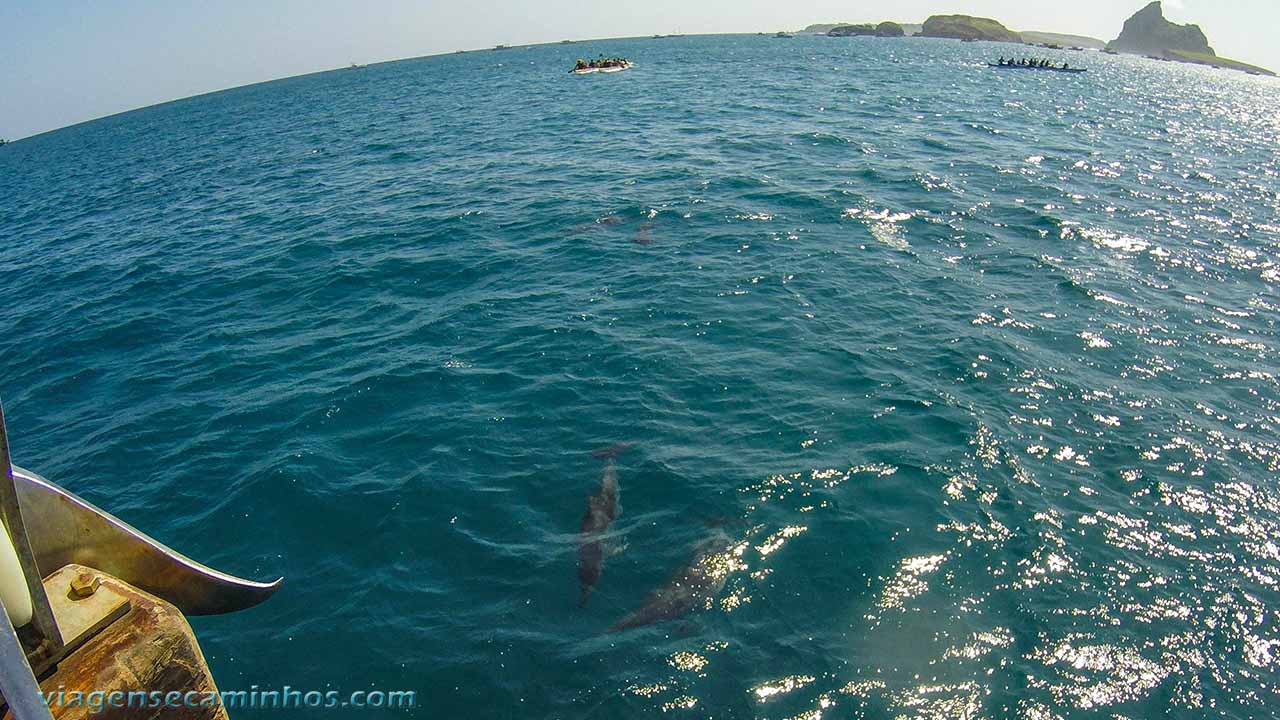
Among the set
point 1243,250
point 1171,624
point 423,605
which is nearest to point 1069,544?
point 1171,624

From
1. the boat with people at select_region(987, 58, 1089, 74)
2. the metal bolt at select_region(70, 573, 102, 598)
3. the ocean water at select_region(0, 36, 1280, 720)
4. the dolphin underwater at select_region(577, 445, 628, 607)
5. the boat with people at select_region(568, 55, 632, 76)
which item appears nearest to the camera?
the metal bolt at select_region(70, 573, 102, 598)

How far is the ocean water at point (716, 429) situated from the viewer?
730cm

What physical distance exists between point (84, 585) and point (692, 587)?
6367mm

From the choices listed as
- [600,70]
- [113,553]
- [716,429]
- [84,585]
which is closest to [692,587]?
[716,429]

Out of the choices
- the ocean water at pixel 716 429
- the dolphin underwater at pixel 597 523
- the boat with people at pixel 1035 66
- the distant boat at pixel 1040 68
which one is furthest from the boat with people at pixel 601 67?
the dolphin underwater at pixel 597 523

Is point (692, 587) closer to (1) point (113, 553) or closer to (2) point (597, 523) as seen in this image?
(2) point (597, 523)

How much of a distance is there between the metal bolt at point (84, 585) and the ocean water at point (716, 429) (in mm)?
4519

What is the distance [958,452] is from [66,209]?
149 ft

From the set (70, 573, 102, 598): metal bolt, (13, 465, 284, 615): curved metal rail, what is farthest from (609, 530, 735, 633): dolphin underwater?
(70, 573, 102, 598): metal bolt

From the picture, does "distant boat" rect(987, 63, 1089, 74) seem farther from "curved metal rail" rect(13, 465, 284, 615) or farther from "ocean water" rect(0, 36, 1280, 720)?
"curved metal rail" rect(13, 465, 284, 615)

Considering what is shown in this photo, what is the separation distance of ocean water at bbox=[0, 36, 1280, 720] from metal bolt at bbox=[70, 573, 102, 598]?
4.52m

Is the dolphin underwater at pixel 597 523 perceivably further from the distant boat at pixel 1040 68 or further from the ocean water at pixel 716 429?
the distant boat at pixel 1040 68

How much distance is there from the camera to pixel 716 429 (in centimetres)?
1100

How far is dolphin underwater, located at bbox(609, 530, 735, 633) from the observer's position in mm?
7738
